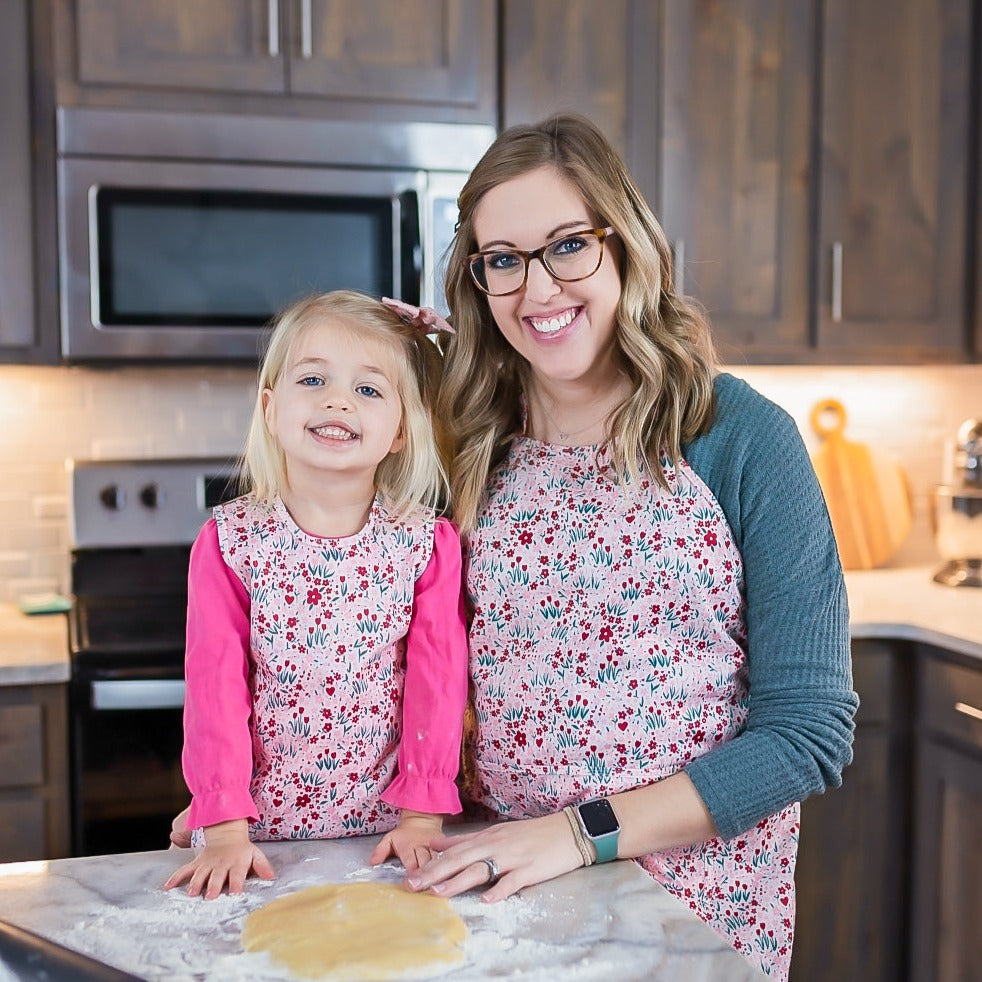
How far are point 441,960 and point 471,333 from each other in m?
0.78

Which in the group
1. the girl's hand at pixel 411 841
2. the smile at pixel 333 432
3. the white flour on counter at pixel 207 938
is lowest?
the girl's hand at pixel 411 841

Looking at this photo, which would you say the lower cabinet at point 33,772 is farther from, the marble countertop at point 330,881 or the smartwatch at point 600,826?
the smartwatch at point 600,826

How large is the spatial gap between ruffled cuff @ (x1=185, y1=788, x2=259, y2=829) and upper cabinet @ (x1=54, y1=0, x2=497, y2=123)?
1489 mm

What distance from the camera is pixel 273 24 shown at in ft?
7.16

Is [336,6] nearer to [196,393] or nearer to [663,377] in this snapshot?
[196,393]

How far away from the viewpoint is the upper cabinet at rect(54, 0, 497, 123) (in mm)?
2119

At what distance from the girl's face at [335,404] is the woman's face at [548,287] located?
6.5 inches

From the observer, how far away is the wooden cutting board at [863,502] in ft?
8.95

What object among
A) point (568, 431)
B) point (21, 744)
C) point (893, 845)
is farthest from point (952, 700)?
point (21, 744)

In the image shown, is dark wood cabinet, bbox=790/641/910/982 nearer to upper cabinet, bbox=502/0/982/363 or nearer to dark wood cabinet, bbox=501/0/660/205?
upper cabinet, bbox=502/0/982/363

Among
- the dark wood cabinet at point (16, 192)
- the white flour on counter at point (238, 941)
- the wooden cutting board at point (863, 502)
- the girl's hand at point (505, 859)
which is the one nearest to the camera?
the white flour on counter at point (238, 941)

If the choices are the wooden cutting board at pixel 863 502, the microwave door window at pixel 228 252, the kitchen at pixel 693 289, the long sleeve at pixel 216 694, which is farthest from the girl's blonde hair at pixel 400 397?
the wooden cutting board at pixel 863 502

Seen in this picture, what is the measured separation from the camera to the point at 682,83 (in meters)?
2.39

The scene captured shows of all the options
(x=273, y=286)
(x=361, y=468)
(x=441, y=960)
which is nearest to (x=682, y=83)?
(x=273, y=286)
